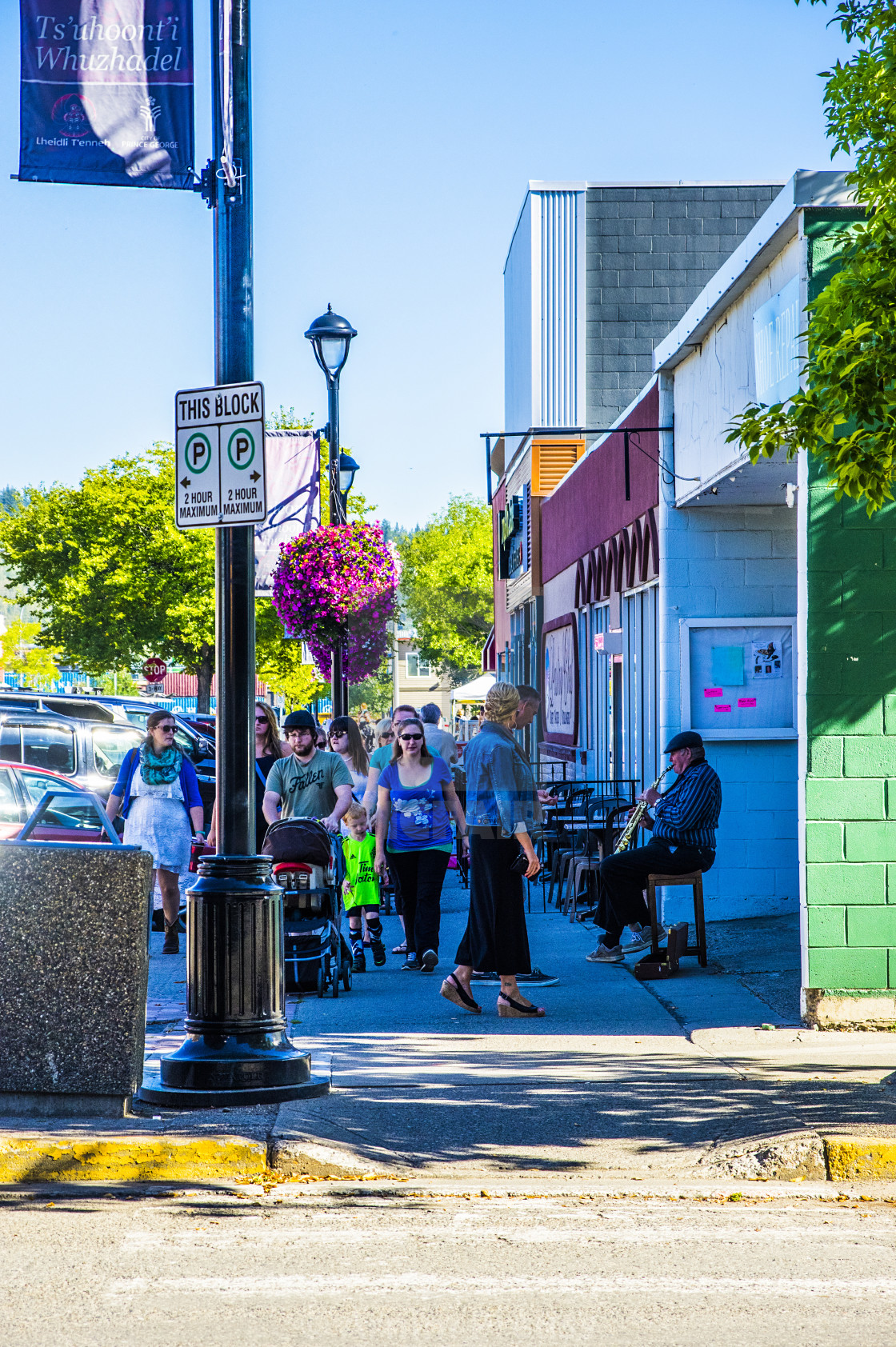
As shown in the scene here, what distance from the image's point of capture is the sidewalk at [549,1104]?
5.91 m

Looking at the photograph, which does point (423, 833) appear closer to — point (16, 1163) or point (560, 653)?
point (16, 1163)

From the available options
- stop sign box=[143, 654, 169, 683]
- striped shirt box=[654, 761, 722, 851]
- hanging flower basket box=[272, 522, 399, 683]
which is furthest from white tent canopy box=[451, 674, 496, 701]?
striped shirt box=[654, 761, 722, 851]

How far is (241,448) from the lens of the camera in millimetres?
6969

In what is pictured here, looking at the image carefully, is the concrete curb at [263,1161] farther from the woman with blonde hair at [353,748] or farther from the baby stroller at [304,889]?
the woman with blonde hair at [353,748]

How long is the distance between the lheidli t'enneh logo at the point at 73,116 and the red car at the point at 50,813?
18.6 feet

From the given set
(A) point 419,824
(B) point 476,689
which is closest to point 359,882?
(A) point 419,824

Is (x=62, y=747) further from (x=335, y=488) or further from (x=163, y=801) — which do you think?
(x=163, y=801)

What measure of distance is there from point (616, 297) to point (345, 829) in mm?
18870

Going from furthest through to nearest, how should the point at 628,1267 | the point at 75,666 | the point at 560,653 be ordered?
the point at 75,666, the point at 560,653, the point at 628,1267

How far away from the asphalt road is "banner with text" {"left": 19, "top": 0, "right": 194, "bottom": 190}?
4.43 metres

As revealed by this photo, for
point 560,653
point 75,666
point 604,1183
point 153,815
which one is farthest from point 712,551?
point 75,666

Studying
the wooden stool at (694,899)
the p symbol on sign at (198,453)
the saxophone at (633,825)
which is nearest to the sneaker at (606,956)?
→ the wooden stool at (694,899)

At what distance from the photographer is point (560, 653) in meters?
22.9

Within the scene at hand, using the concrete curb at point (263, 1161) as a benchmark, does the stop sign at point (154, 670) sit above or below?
above
